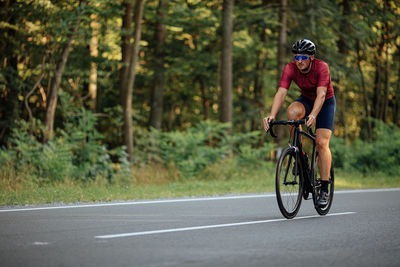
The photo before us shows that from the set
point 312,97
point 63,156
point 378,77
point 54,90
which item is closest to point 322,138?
point 312,97

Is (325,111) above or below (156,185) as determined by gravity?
above

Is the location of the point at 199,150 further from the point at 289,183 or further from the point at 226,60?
the point at 289,183

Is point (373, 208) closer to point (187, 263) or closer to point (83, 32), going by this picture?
point (187, 263)

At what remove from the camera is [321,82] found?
7422 millimetres

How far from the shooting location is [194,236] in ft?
19.6

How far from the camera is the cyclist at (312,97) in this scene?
736 cm

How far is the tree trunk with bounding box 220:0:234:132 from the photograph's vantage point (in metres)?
20.4

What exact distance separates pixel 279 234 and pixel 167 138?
11.3 meters

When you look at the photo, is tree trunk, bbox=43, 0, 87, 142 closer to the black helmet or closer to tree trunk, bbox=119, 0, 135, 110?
tree trunk, bbox=119, 0, 135, 110

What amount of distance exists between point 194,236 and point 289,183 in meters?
1.94

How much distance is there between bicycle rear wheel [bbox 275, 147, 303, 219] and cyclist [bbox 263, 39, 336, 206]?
442 millimetres

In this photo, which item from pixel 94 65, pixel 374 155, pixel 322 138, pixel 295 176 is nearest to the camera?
pixel 295 176

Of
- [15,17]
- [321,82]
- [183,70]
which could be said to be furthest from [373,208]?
[183,70]

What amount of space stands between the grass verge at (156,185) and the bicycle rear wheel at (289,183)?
383cm
